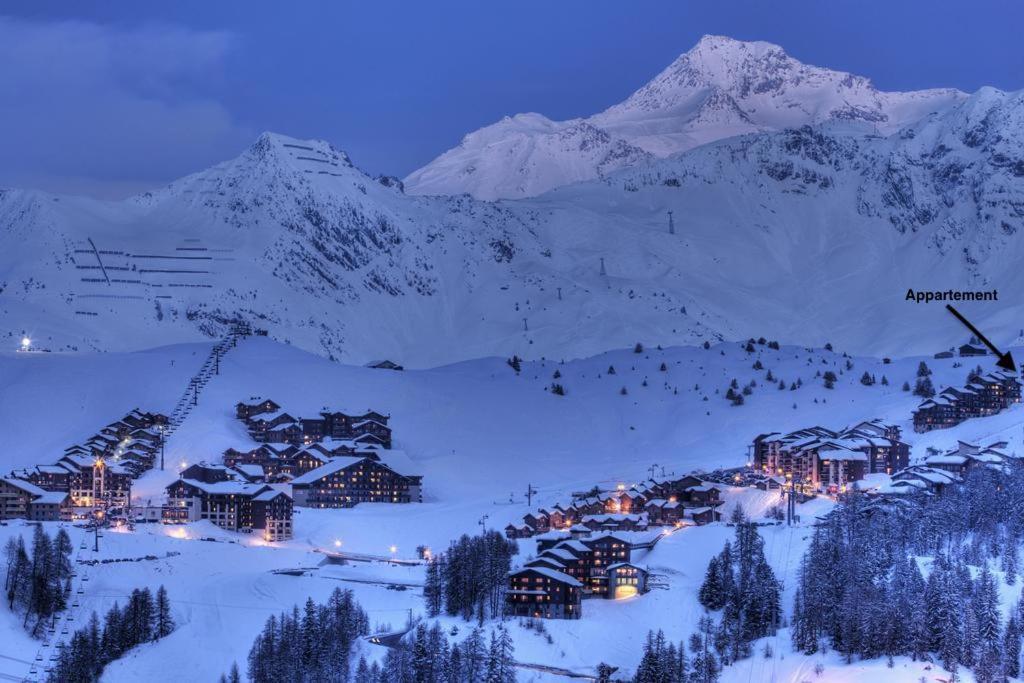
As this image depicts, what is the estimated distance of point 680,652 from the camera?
89812mm

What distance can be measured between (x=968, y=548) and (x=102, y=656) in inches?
1767

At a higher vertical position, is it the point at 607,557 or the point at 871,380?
the point at 871,380

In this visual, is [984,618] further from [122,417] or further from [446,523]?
[122,417]

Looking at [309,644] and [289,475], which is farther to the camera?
[289,475]

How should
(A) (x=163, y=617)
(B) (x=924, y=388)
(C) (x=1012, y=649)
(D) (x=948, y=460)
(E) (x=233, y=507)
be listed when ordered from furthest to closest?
(B) (x=924, y=388) < (E) (x=233, y=507) < (D) (x=948, y=460) < (A) (x=163, y=617) < (C) (x=1012, y=649)

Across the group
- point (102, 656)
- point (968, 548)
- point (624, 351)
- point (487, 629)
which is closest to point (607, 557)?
point (487, 629)

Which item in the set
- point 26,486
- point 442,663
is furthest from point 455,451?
point 442,663

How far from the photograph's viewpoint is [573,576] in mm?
105625

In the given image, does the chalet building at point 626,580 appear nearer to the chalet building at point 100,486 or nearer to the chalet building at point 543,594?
the chalet building at point 543,594

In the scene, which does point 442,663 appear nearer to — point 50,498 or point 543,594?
point 543,594

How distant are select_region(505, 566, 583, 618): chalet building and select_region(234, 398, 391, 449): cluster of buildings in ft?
161

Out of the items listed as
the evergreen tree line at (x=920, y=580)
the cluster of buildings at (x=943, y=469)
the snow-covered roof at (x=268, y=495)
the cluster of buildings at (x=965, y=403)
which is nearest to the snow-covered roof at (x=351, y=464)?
the snow-covered roof at (x=268, y=495)

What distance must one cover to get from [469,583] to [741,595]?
14.2 meters

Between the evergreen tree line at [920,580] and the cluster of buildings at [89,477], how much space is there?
1912 inches
